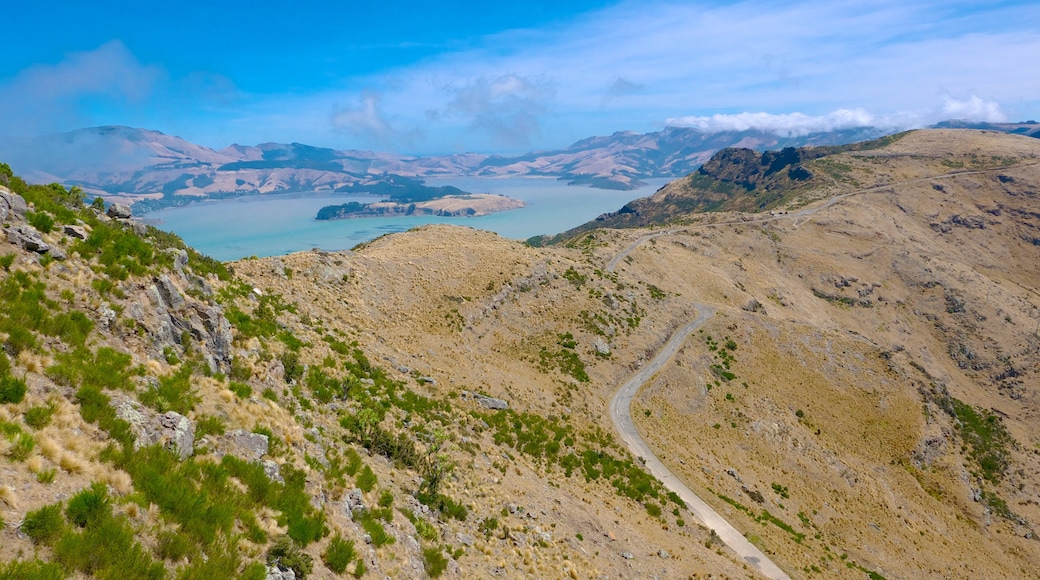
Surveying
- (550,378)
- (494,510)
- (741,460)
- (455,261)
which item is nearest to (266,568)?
(494,510)

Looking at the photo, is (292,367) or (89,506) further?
(292,367)

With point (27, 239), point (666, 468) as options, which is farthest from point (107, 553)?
point (666, 468)

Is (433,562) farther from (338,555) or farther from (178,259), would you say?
(178,259)

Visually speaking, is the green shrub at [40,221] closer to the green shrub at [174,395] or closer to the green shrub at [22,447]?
the green shrub at [174,395]

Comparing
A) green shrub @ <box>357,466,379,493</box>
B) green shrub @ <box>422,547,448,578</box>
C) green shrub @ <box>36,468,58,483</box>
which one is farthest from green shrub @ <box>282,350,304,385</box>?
green shrub @ <box>36,468,58,483</box>

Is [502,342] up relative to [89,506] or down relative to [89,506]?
down

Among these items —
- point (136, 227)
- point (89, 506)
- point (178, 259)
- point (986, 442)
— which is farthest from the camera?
point (986, 442)

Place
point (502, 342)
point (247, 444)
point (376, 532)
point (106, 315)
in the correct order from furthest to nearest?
point (502, 342) < point (376, 532) < point (106, 315) < point (247, 444)

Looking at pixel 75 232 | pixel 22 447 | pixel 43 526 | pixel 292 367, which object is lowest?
pixel 292 367
